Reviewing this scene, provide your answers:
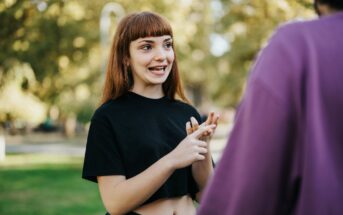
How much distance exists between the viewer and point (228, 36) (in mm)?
20391

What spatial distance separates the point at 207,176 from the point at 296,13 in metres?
10.8

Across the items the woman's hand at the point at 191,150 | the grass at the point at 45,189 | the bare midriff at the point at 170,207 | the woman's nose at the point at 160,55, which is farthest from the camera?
the grass at the point at 45,189

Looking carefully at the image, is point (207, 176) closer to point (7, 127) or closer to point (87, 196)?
point (87, 196)

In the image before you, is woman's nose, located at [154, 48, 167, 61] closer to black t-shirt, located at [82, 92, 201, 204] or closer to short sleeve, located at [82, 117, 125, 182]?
black t-shirt, located at [82, 92, 201, 204]

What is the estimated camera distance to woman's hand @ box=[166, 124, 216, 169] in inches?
75.5

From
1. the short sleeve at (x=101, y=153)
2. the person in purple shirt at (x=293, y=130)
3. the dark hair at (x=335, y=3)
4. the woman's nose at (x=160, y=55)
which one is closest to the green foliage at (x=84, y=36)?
the woman's nose at (x=160, y=55)

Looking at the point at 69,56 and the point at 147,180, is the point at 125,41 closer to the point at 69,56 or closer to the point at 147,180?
the point at 147,180

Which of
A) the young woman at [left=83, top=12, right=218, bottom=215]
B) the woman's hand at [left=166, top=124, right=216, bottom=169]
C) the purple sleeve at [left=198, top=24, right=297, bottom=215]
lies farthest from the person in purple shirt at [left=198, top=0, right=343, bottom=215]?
the young woman at [left=83, top=12, right=218, bottom=215]

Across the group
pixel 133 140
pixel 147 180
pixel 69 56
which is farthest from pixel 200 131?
pixel 69 56

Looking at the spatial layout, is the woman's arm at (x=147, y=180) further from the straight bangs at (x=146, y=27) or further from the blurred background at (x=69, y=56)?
the blurred background at (x=69, y=56)

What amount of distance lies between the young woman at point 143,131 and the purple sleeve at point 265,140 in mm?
755

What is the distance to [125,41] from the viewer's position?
8.05 ft

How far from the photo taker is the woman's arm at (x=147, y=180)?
1937mm

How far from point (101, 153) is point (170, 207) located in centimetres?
39
